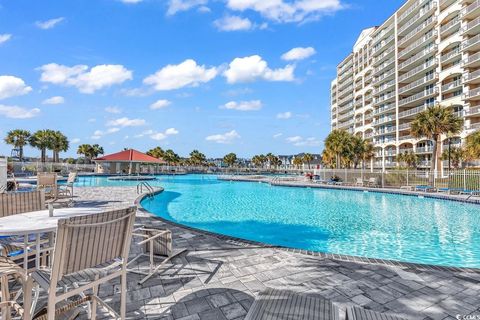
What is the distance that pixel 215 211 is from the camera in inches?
514

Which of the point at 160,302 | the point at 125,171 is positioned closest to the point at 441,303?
the point at 160,302

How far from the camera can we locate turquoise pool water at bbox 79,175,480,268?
7281 mm

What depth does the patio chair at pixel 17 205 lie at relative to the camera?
322 cm

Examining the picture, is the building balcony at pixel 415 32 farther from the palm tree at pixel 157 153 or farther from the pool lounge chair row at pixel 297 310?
the pool lounge chair row at pixel 297 310

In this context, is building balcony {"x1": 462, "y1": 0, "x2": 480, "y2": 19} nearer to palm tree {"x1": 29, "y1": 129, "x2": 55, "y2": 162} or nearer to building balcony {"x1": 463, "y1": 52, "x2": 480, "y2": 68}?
building balcony {"x1": 463, "y1": 52, "x2": 480, "y2": 68}

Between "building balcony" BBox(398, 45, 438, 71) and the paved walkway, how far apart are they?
45.4 metres

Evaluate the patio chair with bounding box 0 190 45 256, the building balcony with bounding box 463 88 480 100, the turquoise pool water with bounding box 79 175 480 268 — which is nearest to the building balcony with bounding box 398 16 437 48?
the building balcony with bounding box 463 88 480 100

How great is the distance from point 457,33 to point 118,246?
46.0 meters

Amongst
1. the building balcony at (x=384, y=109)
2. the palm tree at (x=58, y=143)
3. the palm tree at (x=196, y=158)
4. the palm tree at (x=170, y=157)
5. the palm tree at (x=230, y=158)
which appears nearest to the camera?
the palm tree at (x=58, y=143)

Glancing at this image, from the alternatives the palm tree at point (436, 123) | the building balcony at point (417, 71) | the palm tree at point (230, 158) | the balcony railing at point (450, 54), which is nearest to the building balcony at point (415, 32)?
the building balcony at point (417, 71)

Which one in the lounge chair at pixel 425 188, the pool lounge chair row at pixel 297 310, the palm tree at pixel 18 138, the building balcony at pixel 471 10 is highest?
the building balcony at pixel 471 10

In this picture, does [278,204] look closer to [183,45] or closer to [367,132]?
[183,45]

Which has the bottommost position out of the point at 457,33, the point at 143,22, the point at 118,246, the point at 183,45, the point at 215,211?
the point at 215,211

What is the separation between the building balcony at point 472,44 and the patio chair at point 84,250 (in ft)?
140
